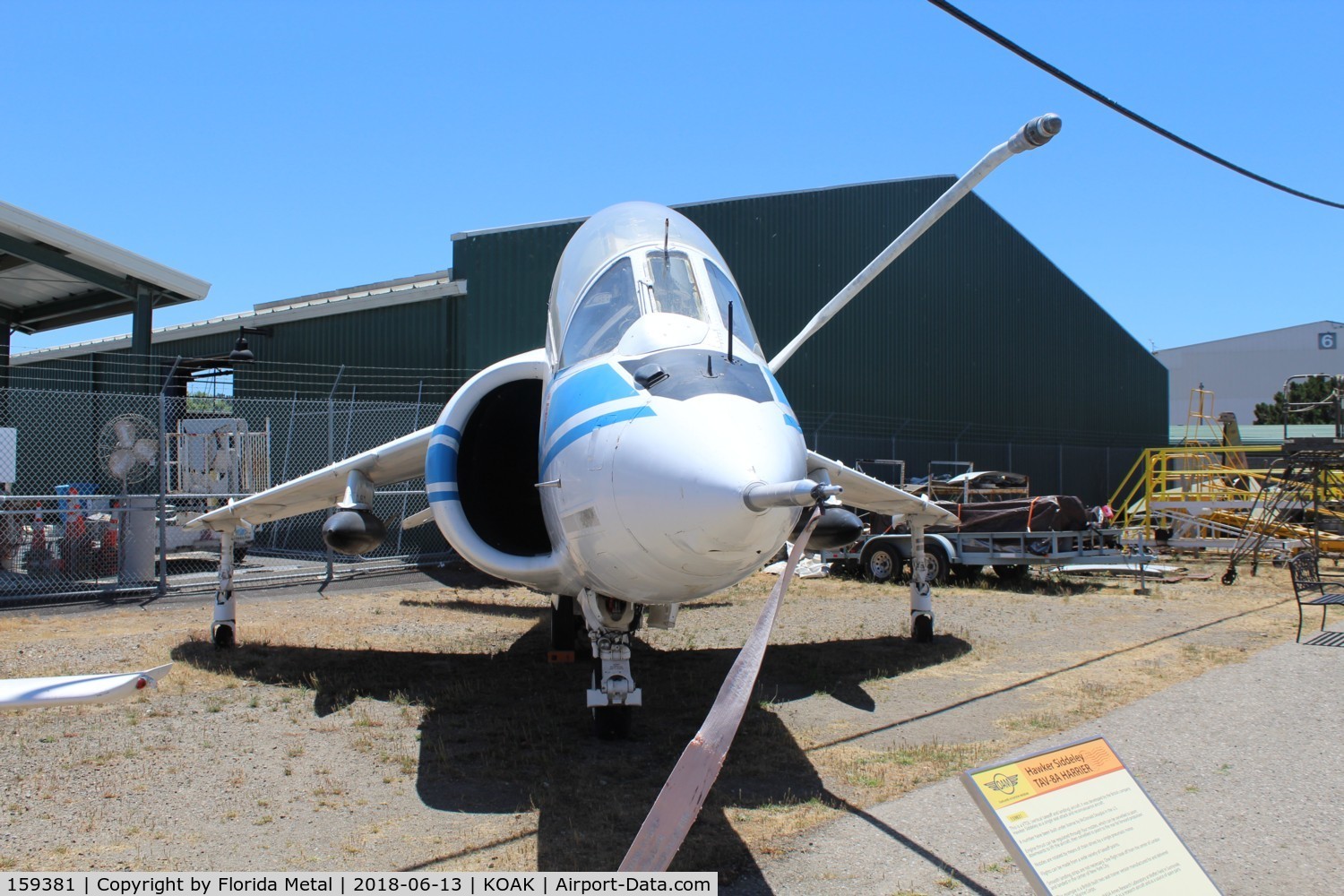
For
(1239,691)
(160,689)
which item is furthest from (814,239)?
(160,689)

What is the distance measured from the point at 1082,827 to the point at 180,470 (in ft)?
63.2

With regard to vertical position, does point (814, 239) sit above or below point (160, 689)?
above

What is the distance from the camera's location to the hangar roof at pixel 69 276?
1501 centimetres

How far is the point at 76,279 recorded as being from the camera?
16.5m

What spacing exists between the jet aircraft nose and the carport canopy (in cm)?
1408

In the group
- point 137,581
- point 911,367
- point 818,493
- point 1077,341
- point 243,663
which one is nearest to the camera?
point 818,493

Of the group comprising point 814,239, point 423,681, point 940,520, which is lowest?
point 423,681

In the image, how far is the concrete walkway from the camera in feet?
Answer: 14.2

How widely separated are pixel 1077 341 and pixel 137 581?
28.0 meters

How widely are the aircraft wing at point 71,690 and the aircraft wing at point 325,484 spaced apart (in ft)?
17.2

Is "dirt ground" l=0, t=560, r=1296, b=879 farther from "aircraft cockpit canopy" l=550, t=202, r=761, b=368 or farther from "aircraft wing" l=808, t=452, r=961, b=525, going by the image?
"aircraft cockpit canopy" l=550, t=202, r=761, b=368

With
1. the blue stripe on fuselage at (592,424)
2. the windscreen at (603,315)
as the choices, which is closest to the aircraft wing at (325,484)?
the windscreen at (603,315)

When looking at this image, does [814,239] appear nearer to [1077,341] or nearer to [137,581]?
[1077,341]

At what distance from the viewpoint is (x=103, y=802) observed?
5289mm
